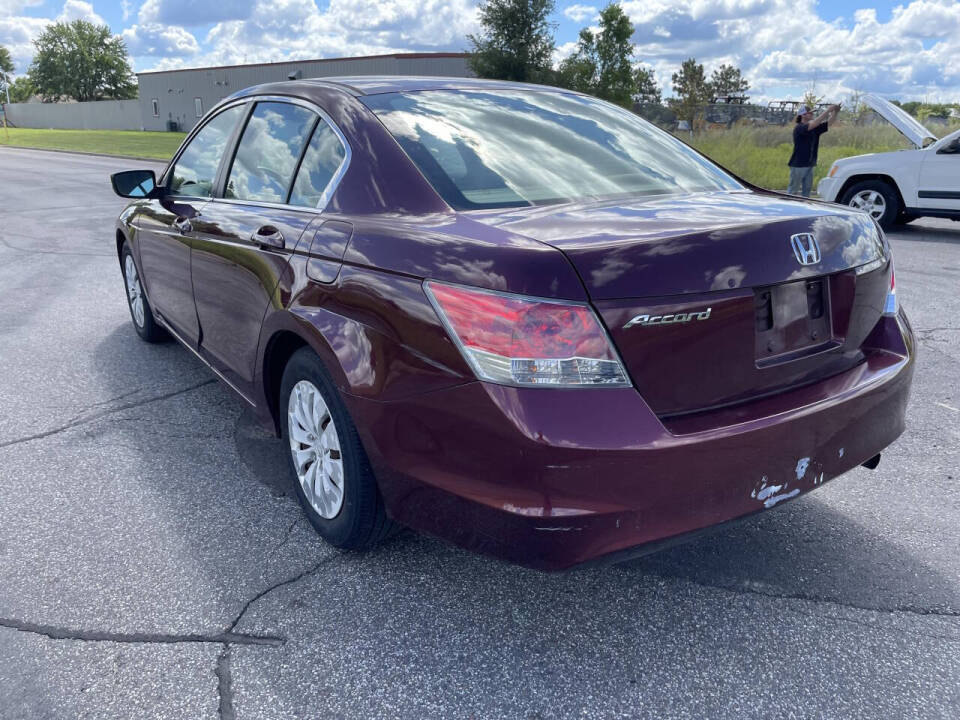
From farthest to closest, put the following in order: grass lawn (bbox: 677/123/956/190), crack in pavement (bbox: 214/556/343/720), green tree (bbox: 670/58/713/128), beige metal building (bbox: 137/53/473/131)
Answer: beige metal building (bbox: 137/53/473/131) < green tree (bbox: 670/58/713/128) < grass lawn (bbox: 677/123/956/190) < crack in pavement (bbox: 214/556/343/720)

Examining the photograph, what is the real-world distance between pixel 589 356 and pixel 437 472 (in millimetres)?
548

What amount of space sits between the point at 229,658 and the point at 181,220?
2.42 metres

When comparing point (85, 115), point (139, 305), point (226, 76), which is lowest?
point (85, 115)

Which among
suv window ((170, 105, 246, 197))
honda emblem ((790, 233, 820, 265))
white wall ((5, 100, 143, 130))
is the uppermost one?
suv window ((170, 105, 246, 197))

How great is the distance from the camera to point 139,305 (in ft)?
18.0

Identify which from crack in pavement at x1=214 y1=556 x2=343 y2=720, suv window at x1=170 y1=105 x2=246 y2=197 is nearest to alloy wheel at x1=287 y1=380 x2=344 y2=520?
crack in pavement at x1=214 y1=556 x2=343 y2=720

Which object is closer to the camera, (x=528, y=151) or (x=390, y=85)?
(x=528, y=151)

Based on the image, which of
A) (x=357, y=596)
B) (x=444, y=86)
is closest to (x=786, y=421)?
(x=357, y=596)

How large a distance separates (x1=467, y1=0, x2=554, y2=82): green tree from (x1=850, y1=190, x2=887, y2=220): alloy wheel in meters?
30.4

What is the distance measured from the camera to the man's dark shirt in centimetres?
1197

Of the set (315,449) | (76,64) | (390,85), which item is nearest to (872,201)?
(390,85)

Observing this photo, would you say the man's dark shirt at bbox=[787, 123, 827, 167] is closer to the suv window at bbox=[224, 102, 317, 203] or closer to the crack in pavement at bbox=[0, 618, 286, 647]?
the suv window at bbox=[224, 102, 317, 203]

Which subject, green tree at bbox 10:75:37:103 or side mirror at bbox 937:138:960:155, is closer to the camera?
side mirror at bbox 937:138:960:155

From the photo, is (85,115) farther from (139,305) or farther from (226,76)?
(139,305)
